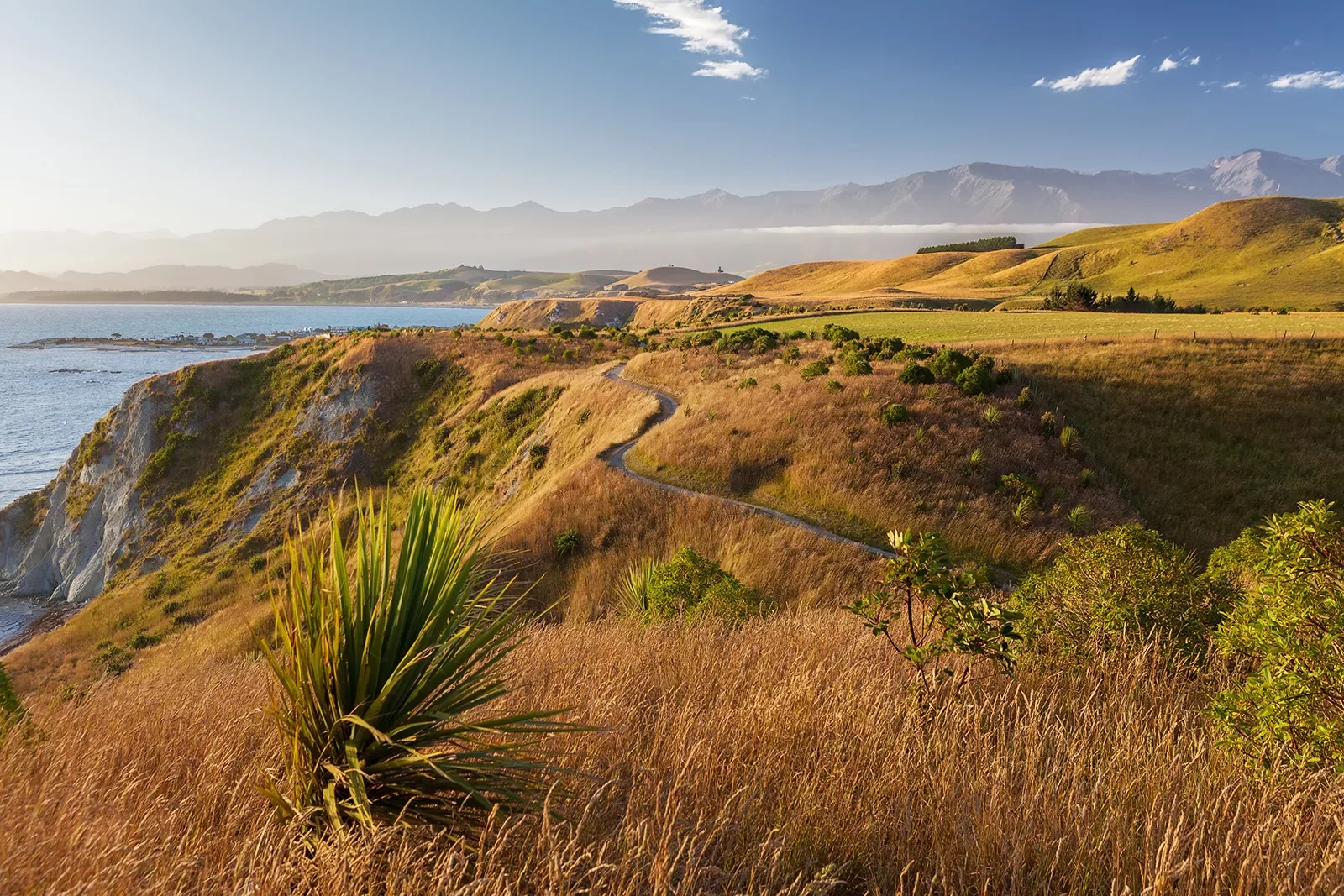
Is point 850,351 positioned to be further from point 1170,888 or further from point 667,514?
point 1170,888

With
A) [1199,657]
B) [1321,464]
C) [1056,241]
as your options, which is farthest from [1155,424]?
[1056,241]

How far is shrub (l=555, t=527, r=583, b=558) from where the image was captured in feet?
65.0

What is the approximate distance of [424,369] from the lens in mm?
49500

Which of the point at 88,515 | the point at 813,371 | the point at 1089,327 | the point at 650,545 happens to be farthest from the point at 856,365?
the point at 88,515

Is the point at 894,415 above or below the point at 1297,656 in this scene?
below

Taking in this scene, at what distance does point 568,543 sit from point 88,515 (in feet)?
164

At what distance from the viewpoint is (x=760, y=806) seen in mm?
3533

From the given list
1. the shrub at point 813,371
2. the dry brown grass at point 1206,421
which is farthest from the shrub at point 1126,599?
the shrub at point 813,371

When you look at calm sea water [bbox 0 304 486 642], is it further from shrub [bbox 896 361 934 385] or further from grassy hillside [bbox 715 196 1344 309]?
grassy hillside [bbox 715 196 1344 309]

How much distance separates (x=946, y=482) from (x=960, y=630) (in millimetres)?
17638

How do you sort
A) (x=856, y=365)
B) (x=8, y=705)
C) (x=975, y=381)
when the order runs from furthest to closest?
1. (x=856, y=365)
2. (x=975, y=381)
3. (x=8, y=705)

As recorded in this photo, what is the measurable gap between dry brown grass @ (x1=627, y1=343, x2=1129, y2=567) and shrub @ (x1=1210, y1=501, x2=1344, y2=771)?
14508mm

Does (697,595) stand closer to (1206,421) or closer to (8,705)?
(8,705)

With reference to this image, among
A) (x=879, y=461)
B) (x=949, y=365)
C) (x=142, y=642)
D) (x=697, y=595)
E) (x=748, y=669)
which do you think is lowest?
(x=142, y=642)
